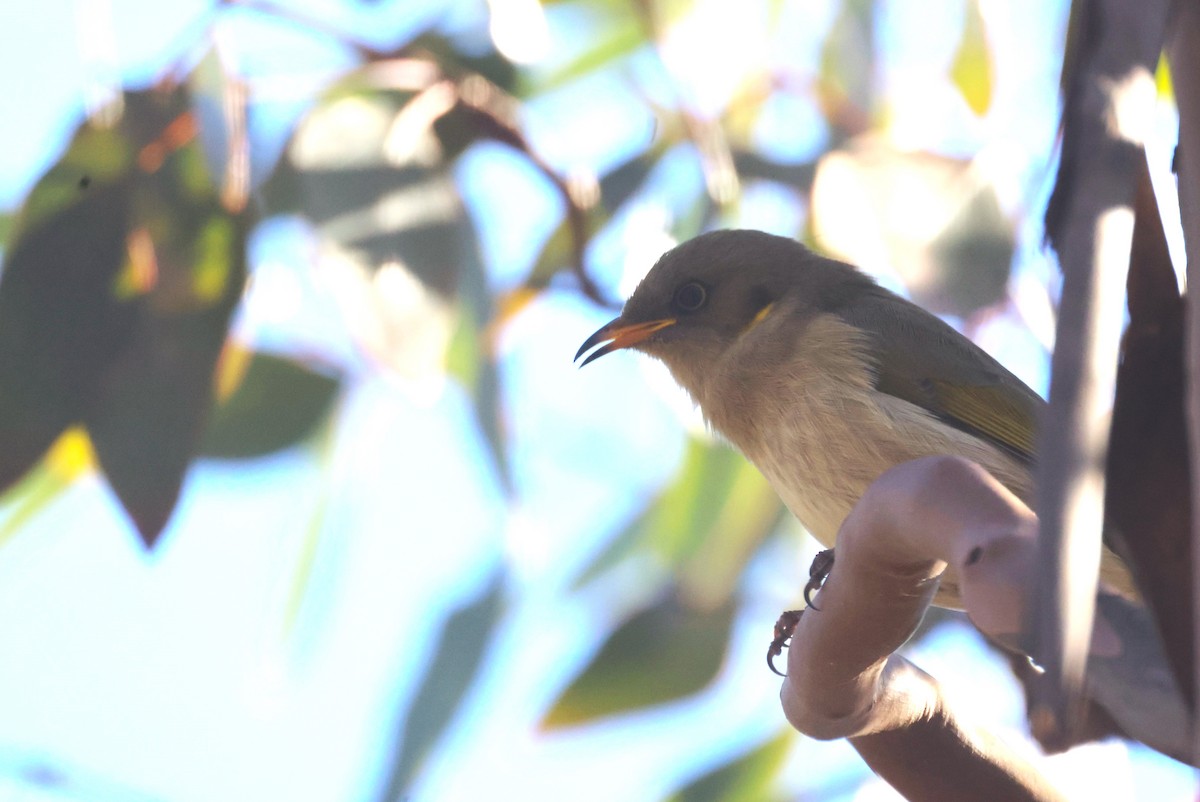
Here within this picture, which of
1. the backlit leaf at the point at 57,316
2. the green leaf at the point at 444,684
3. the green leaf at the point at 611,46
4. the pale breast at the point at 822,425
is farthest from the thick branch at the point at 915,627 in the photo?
the green leaf at the point at 611,46

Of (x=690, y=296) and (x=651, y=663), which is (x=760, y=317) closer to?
(x=690, y=296)

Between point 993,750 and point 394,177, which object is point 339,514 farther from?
point 993,750

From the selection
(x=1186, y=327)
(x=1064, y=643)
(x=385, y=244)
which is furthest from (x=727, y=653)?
(x=1064, y=643)

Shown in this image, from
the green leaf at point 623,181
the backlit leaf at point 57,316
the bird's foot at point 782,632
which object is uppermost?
the backlit leaf at point 57,316

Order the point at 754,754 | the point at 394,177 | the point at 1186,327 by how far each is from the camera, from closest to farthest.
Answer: the point at 1186,327 < the point at 394,177 < the point at 754,754

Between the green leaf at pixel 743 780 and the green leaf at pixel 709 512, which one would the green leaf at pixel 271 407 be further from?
the green leaf at pixel 743 780

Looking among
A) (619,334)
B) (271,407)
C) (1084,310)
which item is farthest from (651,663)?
(1084,310)
